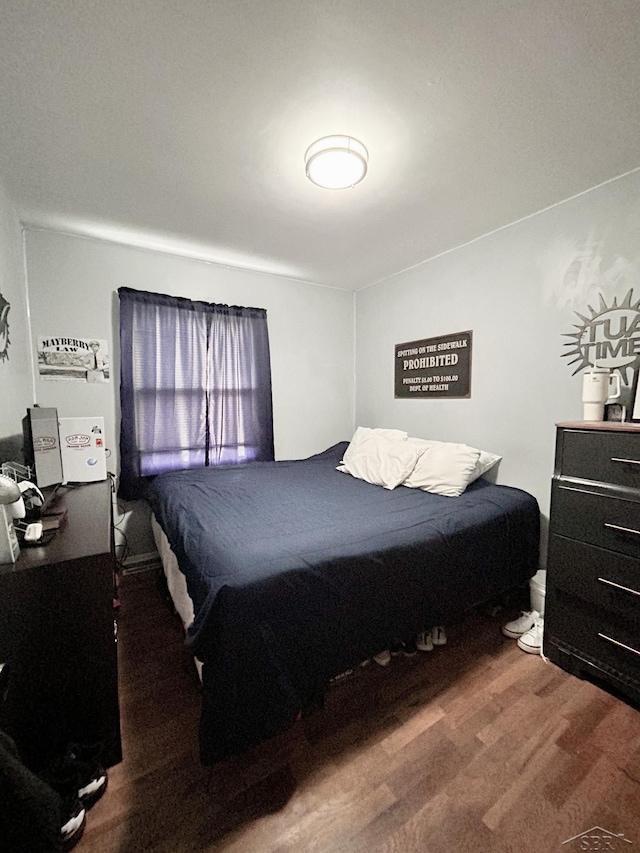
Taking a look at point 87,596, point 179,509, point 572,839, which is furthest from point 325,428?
point 572,839

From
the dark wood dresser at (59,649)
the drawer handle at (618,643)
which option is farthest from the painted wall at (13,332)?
the drawer handle at (618,643)

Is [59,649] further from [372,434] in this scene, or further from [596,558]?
[372,434]

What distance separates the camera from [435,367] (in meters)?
2.74

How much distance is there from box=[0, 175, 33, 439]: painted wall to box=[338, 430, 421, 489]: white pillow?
6.79 ft

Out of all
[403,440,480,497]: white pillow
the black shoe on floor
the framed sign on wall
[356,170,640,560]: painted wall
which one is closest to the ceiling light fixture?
[356,170,640,560]: painted wall

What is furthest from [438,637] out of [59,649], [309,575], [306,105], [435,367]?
[306,105]

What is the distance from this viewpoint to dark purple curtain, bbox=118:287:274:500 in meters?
2.54

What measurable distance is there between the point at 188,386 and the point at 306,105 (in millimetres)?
2003

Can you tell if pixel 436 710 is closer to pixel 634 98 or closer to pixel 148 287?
pixel 634 98

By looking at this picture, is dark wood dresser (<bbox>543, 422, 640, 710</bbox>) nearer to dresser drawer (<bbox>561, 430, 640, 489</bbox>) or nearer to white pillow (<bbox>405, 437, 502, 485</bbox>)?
dresser drawer (<bbox>561, 430, 640, 489</bbox>)

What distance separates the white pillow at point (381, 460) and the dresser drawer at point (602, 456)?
3.12ft

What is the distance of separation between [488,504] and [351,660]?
1.12 meters

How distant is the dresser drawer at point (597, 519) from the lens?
143 centimetres

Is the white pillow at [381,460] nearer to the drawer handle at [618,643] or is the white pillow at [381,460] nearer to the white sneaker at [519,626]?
the white sneaker at [519,626]
